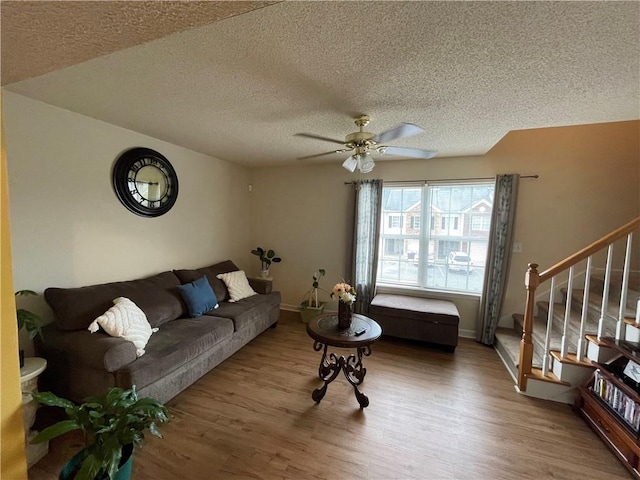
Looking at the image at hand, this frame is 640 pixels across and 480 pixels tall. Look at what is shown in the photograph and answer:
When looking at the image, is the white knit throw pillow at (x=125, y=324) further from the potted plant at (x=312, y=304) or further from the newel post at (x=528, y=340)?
the newel post at (x=528, y=340)

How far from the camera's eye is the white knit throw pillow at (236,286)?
327cm

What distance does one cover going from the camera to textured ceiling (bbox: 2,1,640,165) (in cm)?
103

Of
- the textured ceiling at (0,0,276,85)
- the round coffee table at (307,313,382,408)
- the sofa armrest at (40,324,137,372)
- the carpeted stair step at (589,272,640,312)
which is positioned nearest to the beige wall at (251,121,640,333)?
the carpeted stair step at (589,272,640,312)

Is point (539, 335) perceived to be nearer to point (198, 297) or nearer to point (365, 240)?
point (365, 240)

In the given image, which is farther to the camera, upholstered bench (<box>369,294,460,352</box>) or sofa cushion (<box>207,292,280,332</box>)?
upholstered bench (<box>369,294,460,352</box>)

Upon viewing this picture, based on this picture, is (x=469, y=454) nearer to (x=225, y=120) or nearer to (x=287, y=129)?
(x=287, y=129)

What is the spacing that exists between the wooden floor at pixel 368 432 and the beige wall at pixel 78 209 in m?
1.35

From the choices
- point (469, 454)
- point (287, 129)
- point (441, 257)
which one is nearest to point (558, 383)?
point (469, 454)

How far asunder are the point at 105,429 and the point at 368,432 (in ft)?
5.13

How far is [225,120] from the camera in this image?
231 cm

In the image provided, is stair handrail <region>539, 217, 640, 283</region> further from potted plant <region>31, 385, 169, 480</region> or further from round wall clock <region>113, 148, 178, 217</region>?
round wall clock <region>113, 148, 178, 217</region>

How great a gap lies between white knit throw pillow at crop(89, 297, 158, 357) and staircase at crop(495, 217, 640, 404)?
3211 millimetres

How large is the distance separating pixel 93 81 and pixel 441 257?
392 cm

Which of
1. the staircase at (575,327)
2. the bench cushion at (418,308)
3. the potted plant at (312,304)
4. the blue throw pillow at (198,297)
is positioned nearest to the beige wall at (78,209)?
the blue throw pillow at (198,297)
